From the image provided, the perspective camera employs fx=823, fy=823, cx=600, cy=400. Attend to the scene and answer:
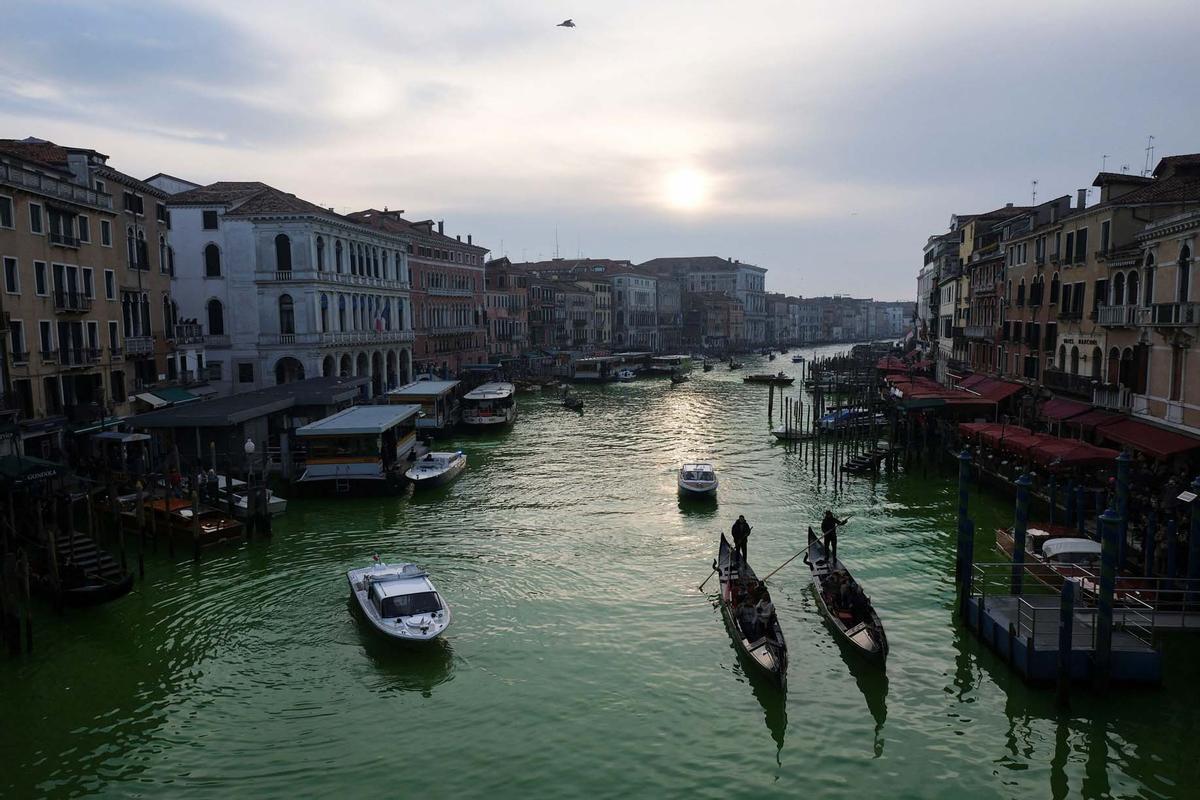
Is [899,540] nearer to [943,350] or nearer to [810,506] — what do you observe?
[810,506]

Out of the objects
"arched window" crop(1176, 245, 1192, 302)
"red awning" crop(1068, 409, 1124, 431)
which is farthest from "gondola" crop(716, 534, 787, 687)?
"arched window" crop(1176, 245, 1192, 302)

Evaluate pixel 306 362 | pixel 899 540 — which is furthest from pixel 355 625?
pixel 306 362

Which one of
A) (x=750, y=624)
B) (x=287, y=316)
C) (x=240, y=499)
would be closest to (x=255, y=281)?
(x=287, y=316)

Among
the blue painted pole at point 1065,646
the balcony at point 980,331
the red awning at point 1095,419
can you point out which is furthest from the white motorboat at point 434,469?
the balcony at point 980,331

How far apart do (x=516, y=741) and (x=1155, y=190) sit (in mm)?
30444

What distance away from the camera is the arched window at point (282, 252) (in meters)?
49.2

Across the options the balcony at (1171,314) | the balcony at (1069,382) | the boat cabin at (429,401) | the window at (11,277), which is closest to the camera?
the balcony at (1171,314)

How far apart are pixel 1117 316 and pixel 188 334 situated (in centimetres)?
4327

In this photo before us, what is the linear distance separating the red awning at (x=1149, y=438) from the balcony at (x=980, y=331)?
1983 cm

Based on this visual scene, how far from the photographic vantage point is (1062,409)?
3303 centimetres

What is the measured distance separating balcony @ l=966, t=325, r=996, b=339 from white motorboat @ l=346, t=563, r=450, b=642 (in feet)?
129

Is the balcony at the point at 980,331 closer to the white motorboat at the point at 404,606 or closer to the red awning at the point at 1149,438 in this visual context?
the red awning at the point at 1149,438

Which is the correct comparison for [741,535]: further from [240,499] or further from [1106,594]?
[240,499]

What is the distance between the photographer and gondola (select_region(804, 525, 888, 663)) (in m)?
16.9
